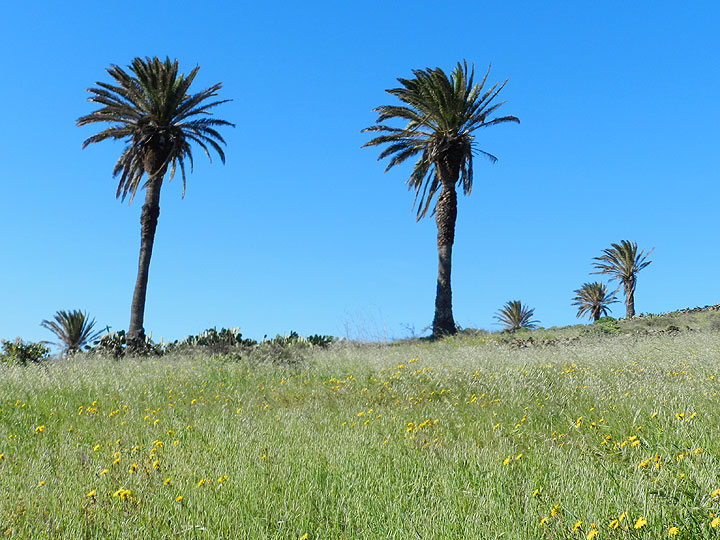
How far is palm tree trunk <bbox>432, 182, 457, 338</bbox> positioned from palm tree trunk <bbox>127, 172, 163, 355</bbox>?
12.7 metres

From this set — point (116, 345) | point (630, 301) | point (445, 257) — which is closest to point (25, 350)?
point (116, 345)

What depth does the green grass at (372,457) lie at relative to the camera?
3.15 meters

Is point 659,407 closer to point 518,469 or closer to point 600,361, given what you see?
point 518,469

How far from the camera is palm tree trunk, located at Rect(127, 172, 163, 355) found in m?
21.5

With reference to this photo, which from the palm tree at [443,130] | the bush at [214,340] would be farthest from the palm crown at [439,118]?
the bush at [214,340]

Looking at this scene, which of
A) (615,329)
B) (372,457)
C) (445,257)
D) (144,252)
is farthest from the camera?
(445,257)

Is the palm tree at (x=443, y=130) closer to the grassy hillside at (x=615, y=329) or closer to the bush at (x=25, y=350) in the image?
the grassy hillside at (x=615, y=329)

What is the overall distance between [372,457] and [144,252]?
2027cm

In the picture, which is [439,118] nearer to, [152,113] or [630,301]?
[152,113]

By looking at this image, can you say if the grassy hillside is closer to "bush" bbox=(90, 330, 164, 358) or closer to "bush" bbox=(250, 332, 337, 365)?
"bush" bbox=(250, 332, 337, 365)

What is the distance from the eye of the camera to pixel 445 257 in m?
24.4

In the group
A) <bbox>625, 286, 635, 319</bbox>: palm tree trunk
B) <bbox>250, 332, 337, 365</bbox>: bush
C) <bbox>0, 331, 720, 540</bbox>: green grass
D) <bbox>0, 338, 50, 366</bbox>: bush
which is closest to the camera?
<bbox>0, 331, 720, 540</bbox>: green grass

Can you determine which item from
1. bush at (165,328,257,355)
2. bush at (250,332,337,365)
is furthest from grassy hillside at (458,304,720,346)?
bush at (165,328,257,355)

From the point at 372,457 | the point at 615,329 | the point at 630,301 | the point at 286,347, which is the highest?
the point at 630,301
